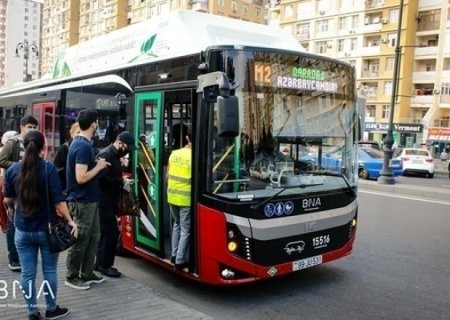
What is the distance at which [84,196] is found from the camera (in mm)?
4945

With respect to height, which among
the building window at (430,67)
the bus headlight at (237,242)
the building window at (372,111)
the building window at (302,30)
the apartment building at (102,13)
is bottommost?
the bus headlight at (237,242)

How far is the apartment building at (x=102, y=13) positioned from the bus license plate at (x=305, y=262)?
61739 mm

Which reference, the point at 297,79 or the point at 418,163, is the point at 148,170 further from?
the point at 418,163

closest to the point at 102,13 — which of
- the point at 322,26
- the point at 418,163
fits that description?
the point at 322,26

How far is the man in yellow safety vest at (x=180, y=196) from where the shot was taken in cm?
516

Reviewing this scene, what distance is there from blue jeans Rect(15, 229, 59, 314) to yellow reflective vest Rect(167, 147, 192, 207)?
1.44 m

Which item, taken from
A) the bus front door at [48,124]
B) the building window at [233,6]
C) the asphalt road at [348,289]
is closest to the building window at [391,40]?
the building window at [233,6]

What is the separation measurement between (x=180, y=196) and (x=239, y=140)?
0.89m

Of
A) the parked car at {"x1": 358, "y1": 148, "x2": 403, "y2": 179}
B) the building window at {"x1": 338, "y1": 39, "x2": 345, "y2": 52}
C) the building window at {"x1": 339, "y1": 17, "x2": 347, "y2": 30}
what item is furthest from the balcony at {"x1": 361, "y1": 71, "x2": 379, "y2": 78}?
the parked car at {"x1": 358, "y1": 148, "x2": 403, "y2": 179}

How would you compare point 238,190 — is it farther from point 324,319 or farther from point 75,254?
point 75,254

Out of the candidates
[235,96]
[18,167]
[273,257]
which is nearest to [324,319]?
[273,257]

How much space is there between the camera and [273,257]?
5.09 m

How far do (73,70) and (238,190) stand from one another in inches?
202

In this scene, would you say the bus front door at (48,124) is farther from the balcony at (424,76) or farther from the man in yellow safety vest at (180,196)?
the balcony at (424,76)
